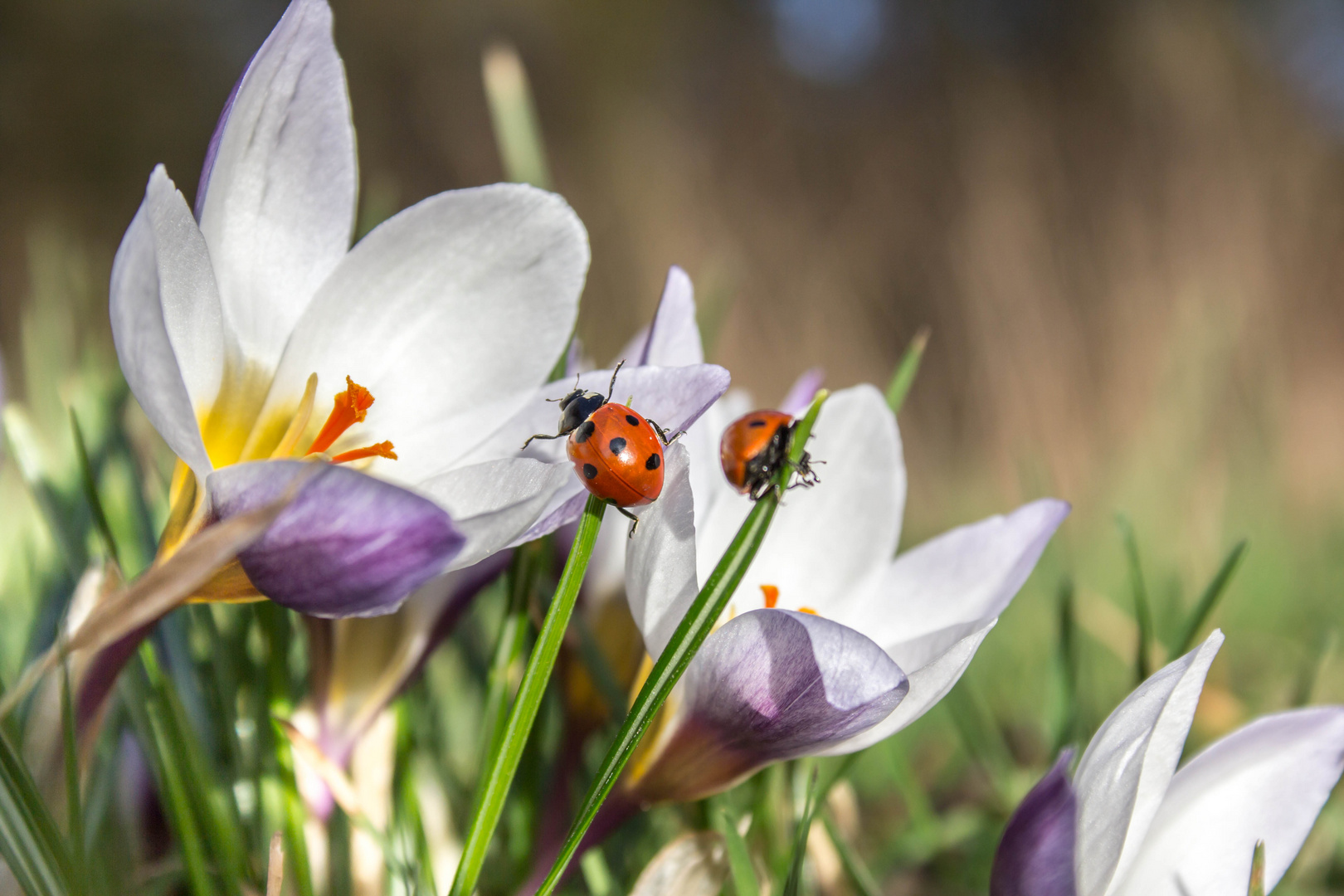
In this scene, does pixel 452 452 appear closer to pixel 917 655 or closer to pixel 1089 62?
pixel 917 655

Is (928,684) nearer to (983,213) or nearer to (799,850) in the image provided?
(799,850)

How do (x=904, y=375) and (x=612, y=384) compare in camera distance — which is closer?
(x=612, y=384)

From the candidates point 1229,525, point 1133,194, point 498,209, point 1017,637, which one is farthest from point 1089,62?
point 498,209

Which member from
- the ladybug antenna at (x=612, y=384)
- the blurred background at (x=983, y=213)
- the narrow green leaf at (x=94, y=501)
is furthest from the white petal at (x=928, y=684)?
the blurred background at (x=983, y=213)

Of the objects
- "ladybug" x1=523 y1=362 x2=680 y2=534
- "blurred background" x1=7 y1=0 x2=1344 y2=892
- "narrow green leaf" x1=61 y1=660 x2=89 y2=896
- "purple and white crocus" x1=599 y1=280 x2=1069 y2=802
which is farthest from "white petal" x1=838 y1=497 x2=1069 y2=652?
"blurred background" x1=7 y1=0 x2=1344 y2=892

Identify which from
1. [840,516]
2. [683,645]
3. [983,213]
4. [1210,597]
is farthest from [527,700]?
[983,213]

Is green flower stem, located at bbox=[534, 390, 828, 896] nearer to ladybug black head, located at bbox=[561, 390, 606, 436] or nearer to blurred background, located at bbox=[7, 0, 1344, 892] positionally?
ladybug black head, located at bbox=[561, 390, 606, 436]
